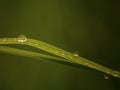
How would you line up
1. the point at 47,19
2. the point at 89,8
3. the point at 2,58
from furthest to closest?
the point at 89,8 → the point at 47,19 → the point at 2,58

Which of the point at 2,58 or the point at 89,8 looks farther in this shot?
the point at 89,8

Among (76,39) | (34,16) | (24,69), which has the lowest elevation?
(24,69)

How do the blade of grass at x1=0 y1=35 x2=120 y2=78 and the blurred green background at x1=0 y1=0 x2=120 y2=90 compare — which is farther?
the blurred green background at x1=0 y1=0 x2=120 y2=90

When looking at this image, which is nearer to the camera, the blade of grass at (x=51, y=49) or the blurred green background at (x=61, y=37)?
the blade of grass at (x=51, y=49)

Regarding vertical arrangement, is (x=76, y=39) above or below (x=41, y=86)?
above

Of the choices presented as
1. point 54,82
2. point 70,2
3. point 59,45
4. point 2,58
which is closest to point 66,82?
point 54,82

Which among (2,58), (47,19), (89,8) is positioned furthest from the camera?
(89,8)

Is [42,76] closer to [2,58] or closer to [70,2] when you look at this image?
[2,58]

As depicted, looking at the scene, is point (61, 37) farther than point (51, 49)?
Yes
